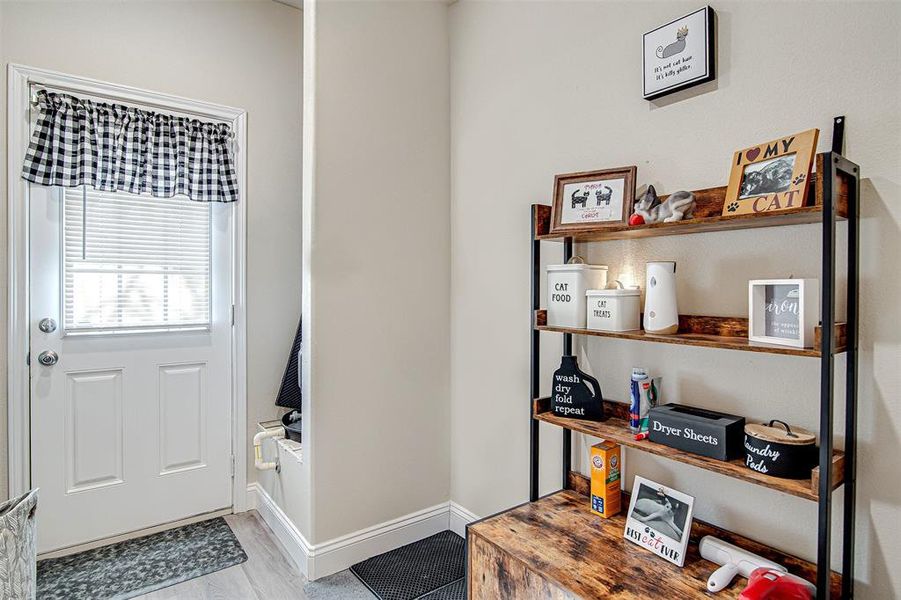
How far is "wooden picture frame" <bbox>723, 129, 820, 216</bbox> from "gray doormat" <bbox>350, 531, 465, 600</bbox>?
5.76 ft

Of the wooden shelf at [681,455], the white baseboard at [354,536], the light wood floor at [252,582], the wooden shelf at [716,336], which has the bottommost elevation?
the light wood floor at [252,582]

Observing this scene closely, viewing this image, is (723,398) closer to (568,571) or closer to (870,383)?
(870,383)

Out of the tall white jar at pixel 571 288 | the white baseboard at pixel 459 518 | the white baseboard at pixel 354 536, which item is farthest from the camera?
the white baseboard at pixel 459 518

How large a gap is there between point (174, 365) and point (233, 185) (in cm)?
100

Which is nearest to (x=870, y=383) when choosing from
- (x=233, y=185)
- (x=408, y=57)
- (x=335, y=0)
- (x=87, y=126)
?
(x=408, y=57)

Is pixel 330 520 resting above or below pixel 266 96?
below

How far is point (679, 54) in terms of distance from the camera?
5.18ft

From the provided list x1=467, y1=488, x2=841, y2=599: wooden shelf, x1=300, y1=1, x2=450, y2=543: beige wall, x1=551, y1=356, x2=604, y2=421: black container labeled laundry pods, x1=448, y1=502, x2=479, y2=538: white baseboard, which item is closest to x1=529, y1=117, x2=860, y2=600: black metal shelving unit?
x1=467, y1=488, x2=841, y2=599: wooden shelf

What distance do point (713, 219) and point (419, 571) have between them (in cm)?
183

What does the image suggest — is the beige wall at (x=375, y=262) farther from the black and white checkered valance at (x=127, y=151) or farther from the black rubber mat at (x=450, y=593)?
the black and white checkered valance at (x=127, y=151)

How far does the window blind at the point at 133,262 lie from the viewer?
2348 millimetres

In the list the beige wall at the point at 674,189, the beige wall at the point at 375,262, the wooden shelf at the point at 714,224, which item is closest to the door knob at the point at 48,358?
the beige wall at the point at 375,262

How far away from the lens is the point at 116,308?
2439 mm

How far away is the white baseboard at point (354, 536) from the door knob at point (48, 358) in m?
1.18
